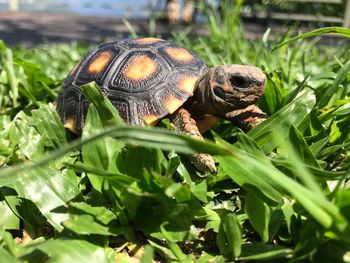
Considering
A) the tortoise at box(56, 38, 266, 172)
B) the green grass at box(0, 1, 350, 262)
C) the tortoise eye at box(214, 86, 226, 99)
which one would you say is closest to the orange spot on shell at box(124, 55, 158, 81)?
Answer: the tortoise at box(56, 38, 266, 172)

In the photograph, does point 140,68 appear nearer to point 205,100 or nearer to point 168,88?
point 168,88

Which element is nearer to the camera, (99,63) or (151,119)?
(151,119)

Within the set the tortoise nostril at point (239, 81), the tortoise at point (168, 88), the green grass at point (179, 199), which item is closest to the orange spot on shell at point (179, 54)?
the tortoise at point (168, 88)

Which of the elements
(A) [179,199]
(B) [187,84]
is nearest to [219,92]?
(B) [187,84]

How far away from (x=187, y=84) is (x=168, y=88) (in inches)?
3.3

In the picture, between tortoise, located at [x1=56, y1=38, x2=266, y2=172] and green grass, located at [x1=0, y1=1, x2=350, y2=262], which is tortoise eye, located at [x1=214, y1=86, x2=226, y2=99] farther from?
green grass, located at [x1=0, y1=1, x2=350, y2=262]

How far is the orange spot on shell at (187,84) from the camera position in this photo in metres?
1.65

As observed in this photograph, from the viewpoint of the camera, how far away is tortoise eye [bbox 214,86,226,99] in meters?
1.58

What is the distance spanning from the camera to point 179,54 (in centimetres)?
176

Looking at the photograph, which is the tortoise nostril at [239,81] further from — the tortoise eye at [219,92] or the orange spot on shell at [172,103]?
the orange spot on shell at [172,103]

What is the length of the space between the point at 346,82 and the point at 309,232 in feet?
3.43

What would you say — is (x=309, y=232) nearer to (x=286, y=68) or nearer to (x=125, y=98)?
(x=125, y=98)

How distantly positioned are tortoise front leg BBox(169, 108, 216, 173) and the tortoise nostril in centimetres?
20

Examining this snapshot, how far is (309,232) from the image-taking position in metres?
0.94
